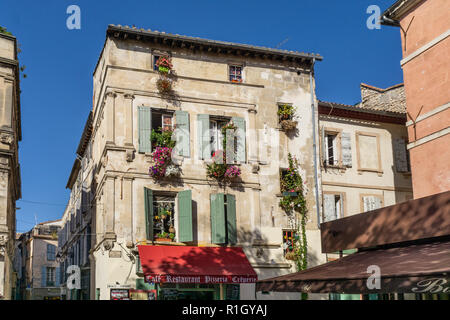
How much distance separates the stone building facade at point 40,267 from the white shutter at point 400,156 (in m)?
33.9

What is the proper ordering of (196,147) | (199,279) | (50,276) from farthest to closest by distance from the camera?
1. (50,276)
2. (196,147)
3. (199,279)

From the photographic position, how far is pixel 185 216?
61.9 ft

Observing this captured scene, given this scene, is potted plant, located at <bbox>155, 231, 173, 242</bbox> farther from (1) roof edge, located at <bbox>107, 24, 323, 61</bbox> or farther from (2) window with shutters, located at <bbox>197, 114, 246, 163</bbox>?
(1) roof edge, located at <bbox>107, 24, 323, 61</bbox>

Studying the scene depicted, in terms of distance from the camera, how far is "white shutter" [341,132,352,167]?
2173cm

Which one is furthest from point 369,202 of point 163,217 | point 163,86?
point 163,86

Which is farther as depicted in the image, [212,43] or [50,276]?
[50,276]

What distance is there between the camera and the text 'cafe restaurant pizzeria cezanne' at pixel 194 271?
1744 centimetres

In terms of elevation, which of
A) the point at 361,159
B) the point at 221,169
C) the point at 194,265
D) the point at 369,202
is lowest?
the point at 194,265

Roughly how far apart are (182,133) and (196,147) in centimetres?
73

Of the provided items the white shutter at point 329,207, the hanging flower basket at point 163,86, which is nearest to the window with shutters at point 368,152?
the white shutter at point 329,207

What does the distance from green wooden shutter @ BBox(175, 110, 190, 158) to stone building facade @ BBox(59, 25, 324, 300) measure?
4 centimetres

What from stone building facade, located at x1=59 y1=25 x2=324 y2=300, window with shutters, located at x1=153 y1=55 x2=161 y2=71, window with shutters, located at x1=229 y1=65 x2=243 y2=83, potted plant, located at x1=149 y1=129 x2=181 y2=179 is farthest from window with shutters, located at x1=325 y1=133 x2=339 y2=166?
window with shutters, located at x1=153 y1=55 x2=161 y2=71

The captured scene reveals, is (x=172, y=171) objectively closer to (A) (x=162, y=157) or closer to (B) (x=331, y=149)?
(A) (x=162, y=157)
